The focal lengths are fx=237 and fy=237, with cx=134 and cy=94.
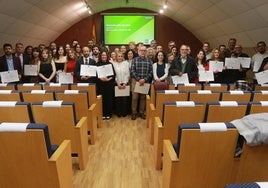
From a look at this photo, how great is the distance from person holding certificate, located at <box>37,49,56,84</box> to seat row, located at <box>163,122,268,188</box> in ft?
12.4

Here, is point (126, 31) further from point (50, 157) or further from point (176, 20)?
point (50, 157)

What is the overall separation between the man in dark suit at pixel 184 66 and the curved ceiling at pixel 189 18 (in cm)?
231

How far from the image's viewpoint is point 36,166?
5.49ft

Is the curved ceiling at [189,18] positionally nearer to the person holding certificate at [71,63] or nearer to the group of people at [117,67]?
the group of people at [117,67]

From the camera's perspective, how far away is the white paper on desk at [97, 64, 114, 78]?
477 centimetres

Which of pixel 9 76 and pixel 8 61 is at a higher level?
pixel 8 61

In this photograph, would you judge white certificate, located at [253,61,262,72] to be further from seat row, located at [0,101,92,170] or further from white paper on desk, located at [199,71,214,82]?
seat row, located at [0,101,92,170]

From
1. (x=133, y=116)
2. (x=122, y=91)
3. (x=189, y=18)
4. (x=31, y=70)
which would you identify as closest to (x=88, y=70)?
(x=122, y=91)

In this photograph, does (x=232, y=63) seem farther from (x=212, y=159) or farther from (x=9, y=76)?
(x=9, y=76)

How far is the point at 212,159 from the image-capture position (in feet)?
5.29

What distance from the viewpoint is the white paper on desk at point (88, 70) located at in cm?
457

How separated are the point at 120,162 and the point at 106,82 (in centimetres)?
224

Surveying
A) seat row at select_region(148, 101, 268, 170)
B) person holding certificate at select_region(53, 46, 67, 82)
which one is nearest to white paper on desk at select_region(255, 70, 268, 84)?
seat row at select_region(148, 101, 268, 170)

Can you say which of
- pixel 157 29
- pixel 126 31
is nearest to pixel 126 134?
pixel 126 31
